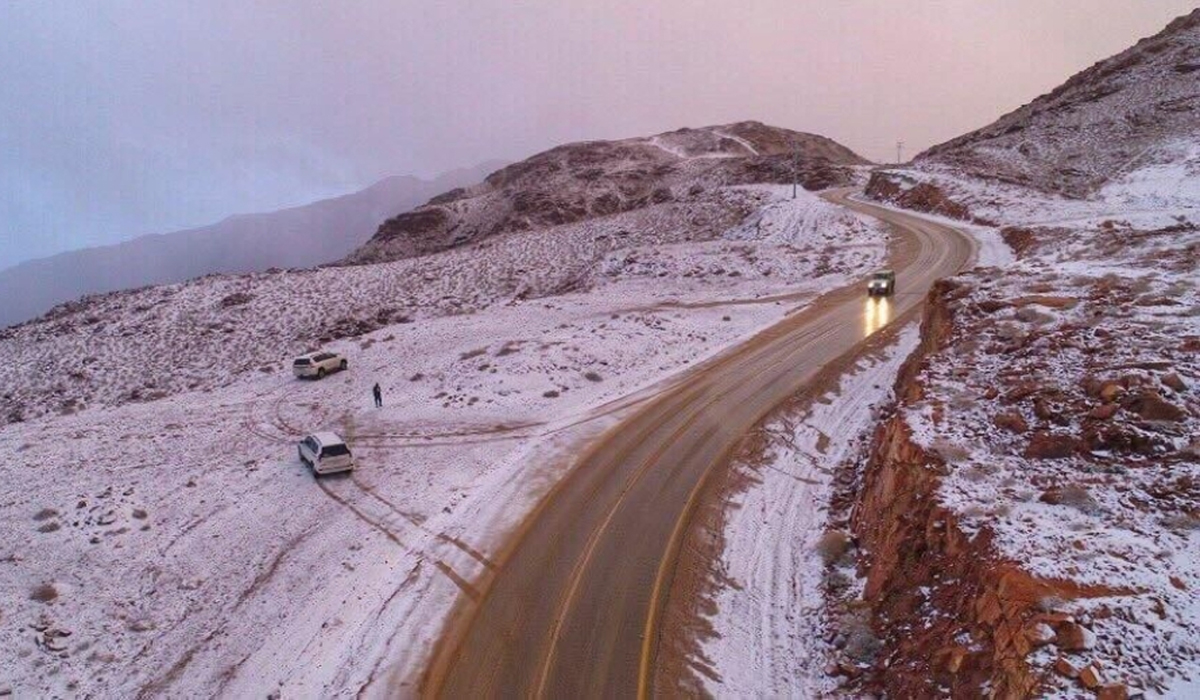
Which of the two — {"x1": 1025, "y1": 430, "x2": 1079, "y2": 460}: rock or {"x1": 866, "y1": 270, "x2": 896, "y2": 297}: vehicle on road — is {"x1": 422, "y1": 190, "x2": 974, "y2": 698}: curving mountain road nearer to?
{"x1": 866, "y1": 270, "x2": 896, "y2": 297}: vehicle on road

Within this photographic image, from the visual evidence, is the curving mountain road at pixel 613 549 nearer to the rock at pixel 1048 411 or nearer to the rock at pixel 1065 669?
the rock at pixel 1065 669

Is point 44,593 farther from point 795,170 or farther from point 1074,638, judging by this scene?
point 795,170

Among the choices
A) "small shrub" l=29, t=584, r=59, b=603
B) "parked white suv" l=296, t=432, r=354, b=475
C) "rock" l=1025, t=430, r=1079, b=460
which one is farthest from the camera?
"parked white suv" l=296, t=432, r=354, b=475

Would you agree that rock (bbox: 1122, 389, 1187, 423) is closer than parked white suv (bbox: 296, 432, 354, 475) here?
Yes

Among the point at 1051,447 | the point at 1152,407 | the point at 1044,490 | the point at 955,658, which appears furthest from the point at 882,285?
the point at 955,658

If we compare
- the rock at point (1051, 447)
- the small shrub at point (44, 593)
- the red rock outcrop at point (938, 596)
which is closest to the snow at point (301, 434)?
the small shrub at point (44, 593)

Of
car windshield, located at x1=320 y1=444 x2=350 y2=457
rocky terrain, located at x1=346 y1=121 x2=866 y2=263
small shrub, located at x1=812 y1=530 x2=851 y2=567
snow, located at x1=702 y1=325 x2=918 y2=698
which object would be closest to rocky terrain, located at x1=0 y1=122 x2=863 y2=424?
rocky terrain, located at x1=346 y1=121 x2=866 y2=263
